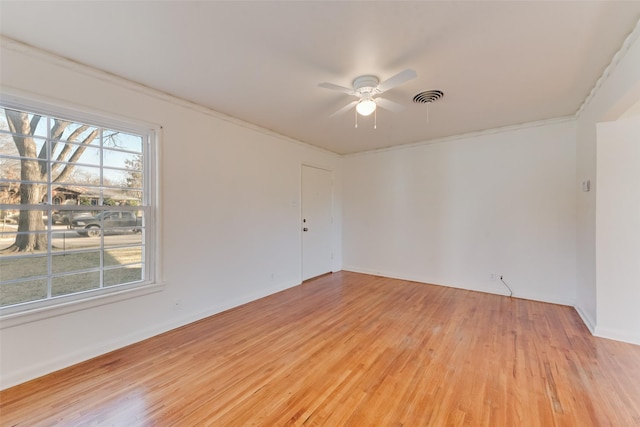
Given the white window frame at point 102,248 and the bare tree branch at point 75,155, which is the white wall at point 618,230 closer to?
the white window frame at point 102,248

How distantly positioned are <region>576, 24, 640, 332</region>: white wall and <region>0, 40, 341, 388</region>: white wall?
362 centimetres

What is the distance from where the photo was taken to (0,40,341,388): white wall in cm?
197

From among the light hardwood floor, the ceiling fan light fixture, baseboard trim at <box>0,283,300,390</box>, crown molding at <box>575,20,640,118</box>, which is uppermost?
crown molding at <box>575,20,640,118</box>

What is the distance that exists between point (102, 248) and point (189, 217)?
0.81m

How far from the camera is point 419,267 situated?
4492 mm

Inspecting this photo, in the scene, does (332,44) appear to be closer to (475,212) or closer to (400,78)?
(400,78)

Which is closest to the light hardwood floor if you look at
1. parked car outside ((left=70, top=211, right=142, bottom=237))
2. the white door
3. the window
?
the window

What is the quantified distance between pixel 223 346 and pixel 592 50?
3.89m

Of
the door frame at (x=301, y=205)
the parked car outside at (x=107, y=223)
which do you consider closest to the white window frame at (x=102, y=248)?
the parked car outside at (x=107, y=223)

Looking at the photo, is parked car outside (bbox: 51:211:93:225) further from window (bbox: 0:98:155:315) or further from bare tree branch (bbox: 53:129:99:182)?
bare tree branch (bbox: 53:129:99:182)

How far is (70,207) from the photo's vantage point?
2.17m

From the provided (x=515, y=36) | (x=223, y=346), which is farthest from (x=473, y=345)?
(x=515, y=36)

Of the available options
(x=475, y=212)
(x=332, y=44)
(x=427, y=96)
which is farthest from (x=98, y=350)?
(x=475, y=212)

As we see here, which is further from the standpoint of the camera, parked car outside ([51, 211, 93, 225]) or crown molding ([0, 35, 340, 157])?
parked car outside ([51, 211, 93, 225])
